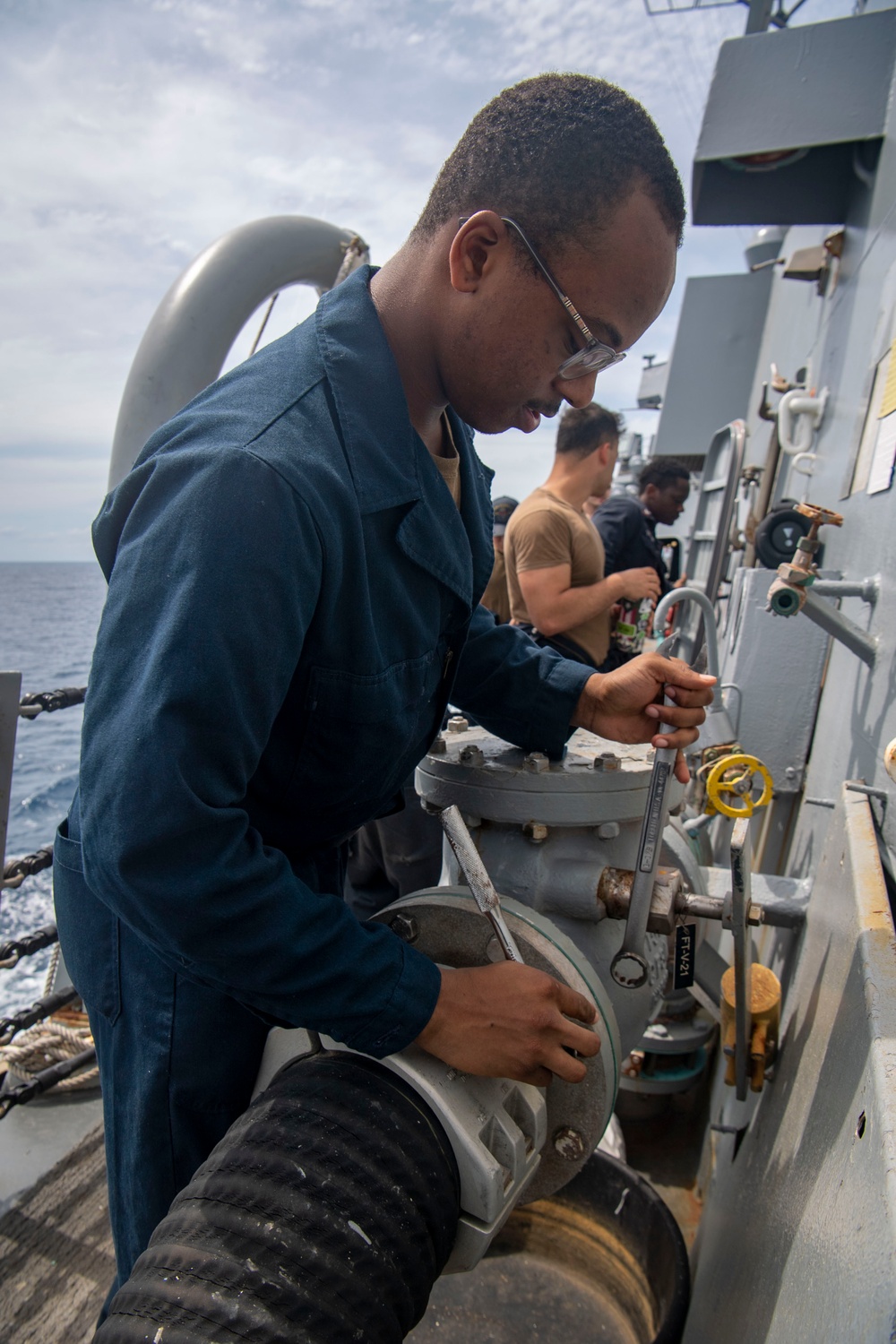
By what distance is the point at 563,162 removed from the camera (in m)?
0.94

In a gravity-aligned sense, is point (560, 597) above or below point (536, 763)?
above

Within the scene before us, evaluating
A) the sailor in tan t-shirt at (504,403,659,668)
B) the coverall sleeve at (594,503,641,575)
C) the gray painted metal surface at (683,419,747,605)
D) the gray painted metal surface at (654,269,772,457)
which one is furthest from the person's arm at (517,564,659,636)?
the gray painted metal surface at (654,269,772,457)

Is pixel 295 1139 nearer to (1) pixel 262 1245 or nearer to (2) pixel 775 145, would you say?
(1) pixel 262 1245

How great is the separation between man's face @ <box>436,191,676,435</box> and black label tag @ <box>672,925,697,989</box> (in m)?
0.78

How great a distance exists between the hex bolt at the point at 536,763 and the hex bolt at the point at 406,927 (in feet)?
0.94

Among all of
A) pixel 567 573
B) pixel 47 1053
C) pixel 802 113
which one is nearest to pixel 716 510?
pixel 802 113

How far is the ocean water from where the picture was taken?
12.0 feet

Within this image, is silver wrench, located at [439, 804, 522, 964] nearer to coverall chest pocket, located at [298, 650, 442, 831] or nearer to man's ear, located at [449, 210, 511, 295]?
coverall chest pocket, located at [298, 650, 442, 831]

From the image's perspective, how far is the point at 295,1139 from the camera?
2.69 feet

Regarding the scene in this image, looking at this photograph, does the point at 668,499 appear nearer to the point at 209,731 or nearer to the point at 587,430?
the point at 587,430

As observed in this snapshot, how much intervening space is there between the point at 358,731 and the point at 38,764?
272 inches

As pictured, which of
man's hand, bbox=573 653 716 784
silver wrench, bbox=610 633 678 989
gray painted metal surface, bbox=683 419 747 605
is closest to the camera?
silver wrench, bbox=610 633 678 989

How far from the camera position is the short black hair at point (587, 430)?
2.79 m

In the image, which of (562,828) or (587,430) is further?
(587,430)
